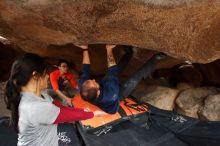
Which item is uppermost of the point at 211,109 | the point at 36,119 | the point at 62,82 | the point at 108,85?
the point at 36,119

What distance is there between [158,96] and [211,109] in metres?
0.71

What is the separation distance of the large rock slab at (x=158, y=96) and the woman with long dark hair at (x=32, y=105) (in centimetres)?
245

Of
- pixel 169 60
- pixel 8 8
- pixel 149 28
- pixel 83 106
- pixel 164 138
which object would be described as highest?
pixel 8 8

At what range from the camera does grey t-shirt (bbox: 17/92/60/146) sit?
70.1 inches

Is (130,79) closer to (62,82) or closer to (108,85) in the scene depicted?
(108,85)

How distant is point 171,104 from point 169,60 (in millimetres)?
565

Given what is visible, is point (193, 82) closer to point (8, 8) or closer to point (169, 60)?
point (169, 60)

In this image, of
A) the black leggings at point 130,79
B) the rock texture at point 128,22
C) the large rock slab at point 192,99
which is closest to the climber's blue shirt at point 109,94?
the black leggings at point 130,79

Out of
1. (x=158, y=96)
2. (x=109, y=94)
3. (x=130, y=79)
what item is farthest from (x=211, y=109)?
(x=109, y=94)

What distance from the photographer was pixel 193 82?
15.6 ft

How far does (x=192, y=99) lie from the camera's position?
416cm

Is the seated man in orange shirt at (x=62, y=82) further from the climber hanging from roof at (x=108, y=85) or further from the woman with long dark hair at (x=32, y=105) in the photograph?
the woman with long dark hair at (x=32, y=105)

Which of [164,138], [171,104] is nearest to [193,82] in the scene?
[171,104]

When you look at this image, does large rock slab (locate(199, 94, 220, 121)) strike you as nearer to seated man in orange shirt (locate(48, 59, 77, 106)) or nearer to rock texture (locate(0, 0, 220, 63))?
rock texture (locate(0, 0, 220, 63))
